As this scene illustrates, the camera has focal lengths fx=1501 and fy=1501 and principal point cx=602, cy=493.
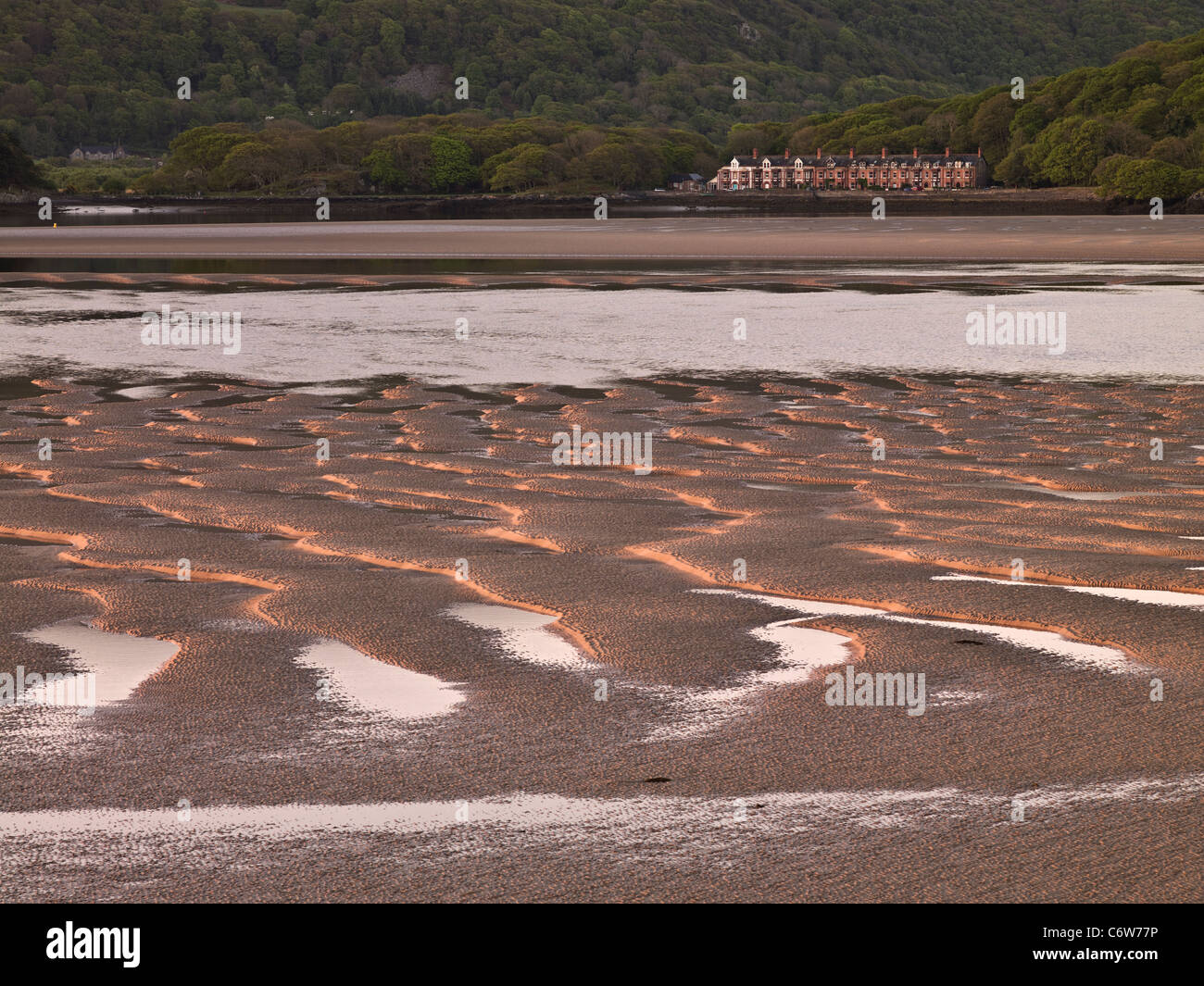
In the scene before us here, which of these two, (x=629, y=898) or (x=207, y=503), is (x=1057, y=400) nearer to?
(x=207, y=503)

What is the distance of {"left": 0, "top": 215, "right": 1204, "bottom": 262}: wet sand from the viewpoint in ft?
168

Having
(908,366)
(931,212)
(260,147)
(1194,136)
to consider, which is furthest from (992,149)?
(908,366)

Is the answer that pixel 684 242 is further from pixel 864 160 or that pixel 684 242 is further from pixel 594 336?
pixel 864 160

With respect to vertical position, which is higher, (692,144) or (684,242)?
(692,144)

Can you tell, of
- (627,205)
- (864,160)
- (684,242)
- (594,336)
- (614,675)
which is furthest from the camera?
(864,160)

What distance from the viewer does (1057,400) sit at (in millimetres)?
16578

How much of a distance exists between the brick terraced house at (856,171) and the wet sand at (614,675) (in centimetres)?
15667

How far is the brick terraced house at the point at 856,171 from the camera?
543ft

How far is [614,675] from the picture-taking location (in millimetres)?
6688

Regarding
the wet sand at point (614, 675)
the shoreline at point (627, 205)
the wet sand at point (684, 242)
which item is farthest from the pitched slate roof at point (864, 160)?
the wet sand at point (614, 675)

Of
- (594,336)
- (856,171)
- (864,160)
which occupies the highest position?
(864,160)

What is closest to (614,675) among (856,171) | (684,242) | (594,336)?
(594,336)

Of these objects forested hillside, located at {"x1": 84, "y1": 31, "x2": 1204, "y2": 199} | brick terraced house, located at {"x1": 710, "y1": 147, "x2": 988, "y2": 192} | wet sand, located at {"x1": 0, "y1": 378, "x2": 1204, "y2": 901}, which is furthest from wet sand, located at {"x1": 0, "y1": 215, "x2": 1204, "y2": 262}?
brick terraced house, located at {"x1": 710, "y1": 147, "x2": 988, "y2": 192}

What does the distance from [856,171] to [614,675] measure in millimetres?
171498
